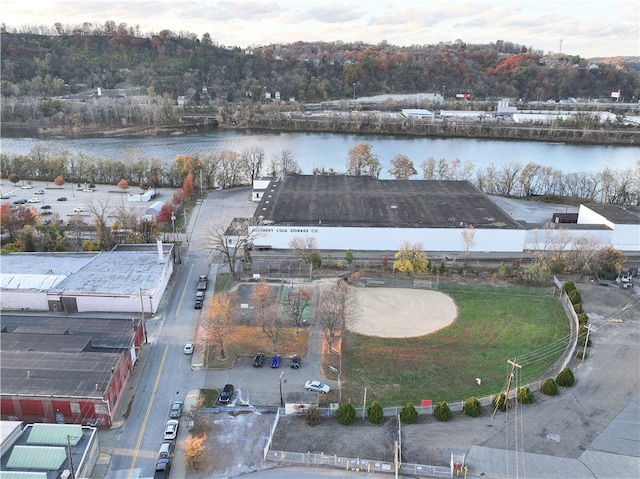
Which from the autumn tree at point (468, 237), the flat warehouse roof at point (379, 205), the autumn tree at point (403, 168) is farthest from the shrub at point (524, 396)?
the autumn tree at point (403, 168)

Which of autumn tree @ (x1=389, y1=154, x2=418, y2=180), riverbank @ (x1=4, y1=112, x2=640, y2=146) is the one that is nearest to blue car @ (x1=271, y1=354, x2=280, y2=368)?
autumn tree @ (x1=389, y1=154, x2=418, y2=180)

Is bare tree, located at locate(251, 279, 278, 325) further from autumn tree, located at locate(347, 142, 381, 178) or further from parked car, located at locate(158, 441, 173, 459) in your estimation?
autumn tree, located at locate(347, 142, 381, 178)

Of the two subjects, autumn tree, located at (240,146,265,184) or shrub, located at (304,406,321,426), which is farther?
autumn tree, located at (240,146,265,184)

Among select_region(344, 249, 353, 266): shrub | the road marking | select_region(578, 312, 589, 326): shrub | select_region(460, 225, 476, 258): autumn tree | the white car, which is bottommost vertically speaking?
the road marking

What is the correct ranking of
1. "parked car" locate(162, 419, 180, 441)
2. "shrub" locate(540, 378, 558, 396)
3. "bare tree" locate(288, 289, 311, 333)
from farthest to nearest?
"bare tree" locate(288, 289, 311, 333) → "shrub" locate(540, 378, 558, 396) → "parked car" locate(162, 419, 180, 441)

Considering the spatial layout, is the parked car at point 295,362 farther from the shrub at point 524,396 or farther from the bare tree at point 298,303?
the shrub at point 524,396

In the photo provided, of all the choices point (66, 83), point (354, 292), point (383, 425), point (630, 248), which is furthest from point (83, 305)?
point (66, 83)

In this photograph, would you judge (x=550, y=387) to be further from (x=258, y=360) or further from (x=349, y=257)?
(x=349, y=257)

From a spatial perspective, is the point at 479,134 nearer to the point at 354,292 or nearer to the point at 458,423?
the point at 354,292
